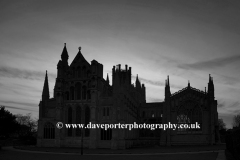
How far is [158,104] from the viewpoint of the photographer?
9362 cm

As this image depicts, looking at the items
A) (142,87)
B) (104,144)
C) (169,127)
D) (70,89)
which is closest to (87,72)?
(70,89)

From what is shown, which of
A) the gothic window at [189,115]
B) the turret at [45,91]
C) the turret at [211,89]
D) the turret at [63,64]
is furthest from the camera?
the turret at [45,91]

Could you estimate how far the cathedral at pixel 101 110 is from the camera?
234ft

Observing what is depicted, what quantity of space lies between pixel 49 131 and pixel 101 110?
1659cm

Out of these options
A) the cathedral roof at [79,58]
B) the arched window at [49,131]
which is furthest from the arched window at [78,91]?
the arched window at [49,131]

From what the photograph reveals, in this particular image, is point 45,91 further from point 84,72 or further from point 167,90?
point 167,90

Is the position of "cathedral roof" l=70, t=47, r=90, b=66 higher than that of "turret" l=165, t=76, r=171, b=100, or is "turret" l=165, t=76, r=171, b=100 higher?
"cathedral roof" l=70, t=47, r=90, b=66

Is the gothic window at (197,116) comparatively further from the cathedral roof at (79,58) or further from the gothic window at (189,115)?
the cathedral roof at (79,58)

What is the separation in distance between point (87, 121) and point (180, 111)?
27212 mm

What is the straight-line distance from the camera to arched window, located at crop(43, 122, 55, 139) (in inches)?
3000

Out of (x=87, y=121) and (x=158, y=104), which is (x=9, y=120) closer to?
(x=87, y=121)

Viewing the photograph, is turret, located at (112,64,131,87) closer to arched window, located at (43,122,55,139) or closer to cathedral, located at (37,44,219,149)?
cathedral, located at (37,44,219,149)

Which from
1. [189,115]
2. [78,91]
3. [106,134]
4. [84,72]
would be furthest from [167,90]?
[78,91]

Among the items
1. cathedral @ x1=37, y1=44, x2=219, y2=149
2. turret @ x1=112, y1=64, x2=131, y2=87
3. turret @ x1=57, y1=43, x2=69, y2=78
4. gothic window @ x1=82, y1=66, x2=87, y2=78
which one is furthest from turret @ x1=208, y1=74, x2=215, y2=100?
turret @ x1=57, y1=43, x2=69, y2=78
